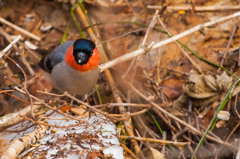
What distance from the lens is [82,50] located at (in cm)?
314

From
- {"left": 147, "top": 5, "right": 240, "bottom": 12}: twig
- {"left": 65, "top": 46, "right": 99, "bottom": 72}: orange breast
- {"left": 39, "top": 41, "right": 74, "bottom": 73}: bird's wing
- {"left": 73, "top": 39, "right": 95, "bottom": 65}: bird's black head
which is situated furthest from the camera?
{"left": 147, "top": 5, "right": 240, "bottom": 12}: twig

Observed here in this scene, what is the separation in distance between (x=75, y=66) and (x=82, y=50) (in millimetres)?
240

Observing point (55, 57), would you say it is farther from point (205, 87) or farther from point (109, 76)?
point (205, 87)

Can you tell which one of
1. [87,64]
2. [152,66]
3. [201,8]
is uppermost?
[201,8]

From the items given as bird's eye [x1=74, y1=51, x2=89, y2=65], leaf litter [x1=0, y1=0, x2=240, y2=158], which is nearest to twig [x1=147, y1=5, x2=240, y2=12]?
leaf litter [x1=0, y1=0, x2=240, y2=158]

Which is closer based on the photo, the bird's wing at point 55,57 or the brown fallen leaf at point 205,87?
the brown fallen leaf at point 205,87

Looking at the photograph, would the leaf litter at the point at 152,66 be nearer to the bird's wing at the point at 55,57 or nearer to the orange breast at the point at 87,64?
the bird's wing at the point at 55,57

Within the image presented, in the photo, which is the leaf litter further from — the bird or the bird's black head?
the bird's black head

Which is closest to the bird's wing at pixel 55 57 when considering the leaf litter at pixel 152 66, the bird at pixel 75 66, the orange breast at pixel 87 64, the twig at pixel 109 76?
the bird at pixel 75 66

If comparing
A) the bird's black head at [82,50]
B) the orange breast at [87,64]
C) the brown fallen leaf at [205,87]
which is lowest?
the brown fallen leaf at [205,87]

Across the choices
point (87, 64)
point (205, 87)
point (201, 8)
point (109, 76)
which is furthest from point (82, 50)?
point (201, 8)

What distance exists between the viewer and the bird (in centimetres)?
315

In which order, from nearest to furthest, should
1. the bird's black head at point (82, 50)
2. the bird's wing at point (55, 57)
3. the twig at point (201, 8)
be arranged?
the bird's black head at point (82, 50)
the bird's wing at point (55, 57)
the twig at point (201, 8)

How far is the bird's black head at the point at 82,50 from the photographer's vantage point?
312cm
